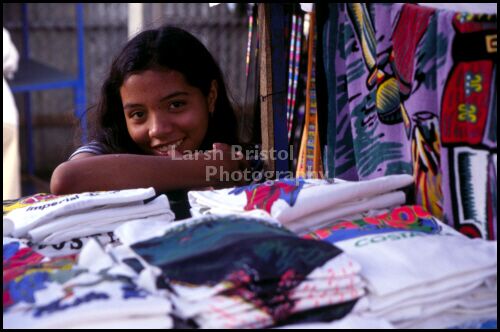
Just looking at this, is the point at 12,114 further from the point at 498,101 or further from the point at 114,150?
the point at 498,101

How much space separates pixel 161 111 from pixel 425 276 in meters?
0.88

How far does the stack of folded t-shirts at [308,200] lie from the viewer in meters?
0.93

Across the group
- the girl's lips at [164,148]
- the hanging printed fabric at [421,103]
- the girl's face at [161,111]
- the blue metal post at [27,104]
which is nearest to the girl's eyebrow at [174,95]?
the girl's face at [161,111]

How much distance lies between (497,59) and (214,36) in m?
4.74

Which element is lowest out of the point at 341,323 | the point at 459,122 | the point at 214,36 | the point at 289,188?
the point at 341,323

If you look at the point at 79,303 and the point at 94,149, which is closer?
the point at 79,303

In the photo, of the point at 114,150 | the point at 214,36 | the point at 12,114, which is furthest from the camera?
the point at 214,36

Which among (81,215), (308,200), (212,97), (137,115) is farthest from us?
(212,97)

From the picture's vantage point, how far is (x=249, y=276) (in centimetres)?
70

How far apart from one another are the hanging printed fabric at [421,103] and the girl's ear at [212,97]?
1.54ft

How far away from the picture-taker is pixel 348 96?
1.23 metres

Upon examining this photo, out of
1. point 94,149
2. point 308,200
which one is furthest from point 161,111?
point 308,200

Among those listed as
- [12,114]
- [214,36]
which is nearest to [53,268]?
[12,114]

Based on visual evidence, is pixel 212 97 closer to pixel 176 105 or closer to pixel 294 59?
pixel 176 105
